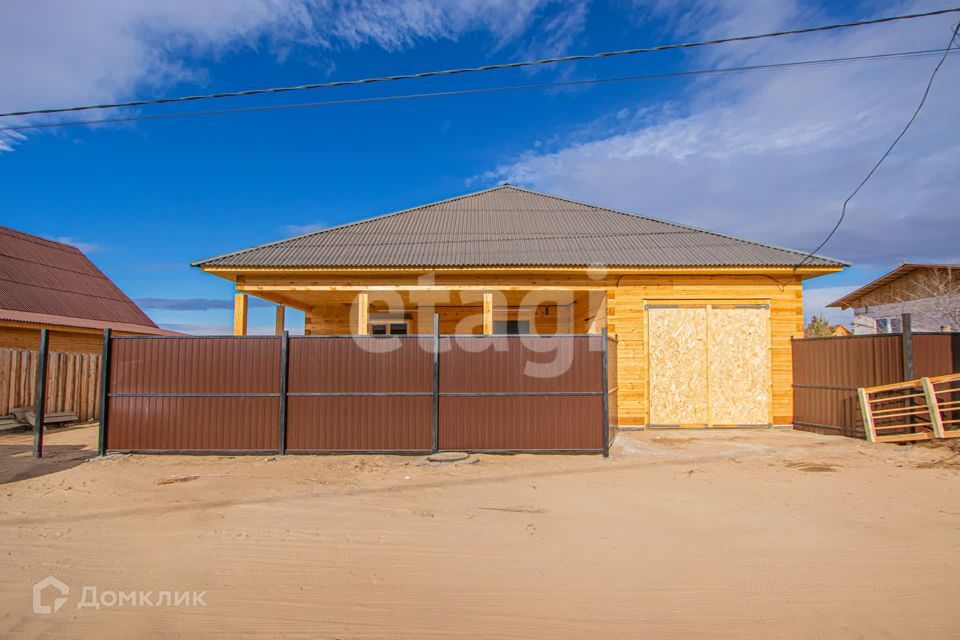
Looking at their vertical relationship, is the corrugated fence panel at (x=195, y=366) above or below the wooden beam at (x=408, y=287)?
below

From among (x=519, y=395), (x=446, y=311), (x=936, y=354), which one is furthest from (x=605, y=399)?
(x=446, y=311)

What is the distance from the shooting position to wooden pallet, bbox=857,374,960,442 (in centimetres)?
965

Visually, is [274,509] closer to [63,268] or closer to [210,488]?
[210,488]

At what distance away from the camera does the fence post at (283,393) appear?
31.0ft

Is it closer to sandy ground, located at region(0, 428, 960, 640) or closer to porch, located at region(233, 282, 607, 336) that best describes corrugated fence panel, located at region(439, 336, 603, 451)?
sandy ground, located at region(0, 428, 960, 640)

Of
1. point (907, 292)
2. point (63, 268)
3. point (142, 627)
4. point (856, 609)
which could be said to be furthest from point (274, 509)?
point (907, 292)

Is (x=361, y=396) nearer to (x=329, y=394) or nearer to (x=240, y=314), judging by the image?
(x=329, y=394)

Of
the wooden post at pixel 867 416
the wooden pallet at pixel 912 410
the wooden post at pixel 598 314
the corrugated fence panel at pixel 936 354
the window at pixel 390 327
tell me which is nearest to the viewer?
the wooden pallet at pixel 912 410

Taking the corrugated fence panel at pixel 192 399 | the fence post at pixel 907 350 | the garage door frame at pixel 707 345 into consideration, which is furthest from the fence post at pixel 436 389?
the fence post at pixel 907 350

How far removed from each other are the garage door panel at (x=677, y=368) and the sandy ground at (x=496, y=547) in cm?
365

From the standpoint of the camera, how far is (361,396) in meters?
9.53

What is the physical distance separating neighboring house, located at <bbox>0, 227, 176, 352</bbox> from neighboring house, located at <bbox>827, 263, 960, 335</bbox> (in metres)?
29.4

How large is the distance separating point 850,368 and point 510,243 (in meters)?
8.31

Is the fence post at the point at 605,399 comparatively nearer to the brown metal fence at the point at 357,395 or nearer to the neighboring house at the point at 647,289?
the brown metal fence at the point at 357,395
